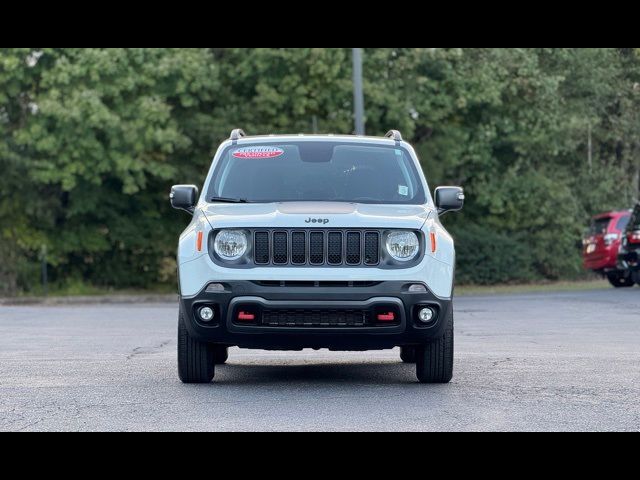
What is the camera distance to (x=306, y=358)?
14281 millimetres

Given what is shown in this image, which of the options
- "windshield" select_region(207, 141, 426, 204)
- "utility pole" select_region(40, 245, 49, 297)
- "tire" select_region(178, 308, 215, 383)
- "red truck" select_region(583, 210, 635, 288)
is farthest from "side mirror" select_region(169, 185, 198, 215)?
"utility pole" select_region(40, 245, 49, 297)

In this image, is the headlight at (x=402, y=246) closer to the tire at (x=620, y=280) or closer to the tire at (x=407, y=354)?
the tire at (x=407, y=354)

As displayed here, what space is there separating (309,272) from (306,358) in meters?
3.46

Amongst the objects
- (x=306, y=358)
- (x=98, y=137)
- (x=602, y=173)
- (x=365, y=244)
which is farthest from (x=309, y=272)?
(x=602, y=173)

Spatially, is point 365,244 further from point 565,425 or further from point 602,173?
point 602,173

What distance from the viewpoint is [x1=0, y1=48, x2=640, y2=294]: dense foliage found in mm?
36625

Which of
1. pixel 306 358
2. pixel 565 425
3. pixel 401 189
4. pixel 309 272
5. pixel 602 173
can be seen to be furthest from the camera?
pixel 602 173

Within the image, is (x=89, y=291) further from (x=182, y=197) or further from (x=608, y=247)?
(x=182, y=197)

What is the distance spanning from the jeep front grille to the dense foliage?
24992 mm

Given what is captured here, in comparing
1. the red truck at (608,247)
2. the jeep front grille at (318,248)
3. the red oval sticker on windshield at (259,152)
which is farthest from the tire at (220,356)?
the red truck at (608,247)

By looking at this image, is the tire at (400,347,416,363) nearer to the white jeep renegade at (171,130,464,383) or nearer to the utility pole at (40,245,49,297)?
the white jeep renegade at (171,130,464,383)

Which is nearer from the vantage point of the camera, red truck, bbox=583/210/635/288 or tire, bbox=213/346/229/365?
tire, bbox=213/346/229/365

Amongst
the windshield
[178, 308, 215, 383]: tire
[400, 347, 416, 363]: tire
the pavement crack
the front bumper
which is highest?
the windshield

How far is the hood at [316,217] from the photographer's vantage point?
438 inches
